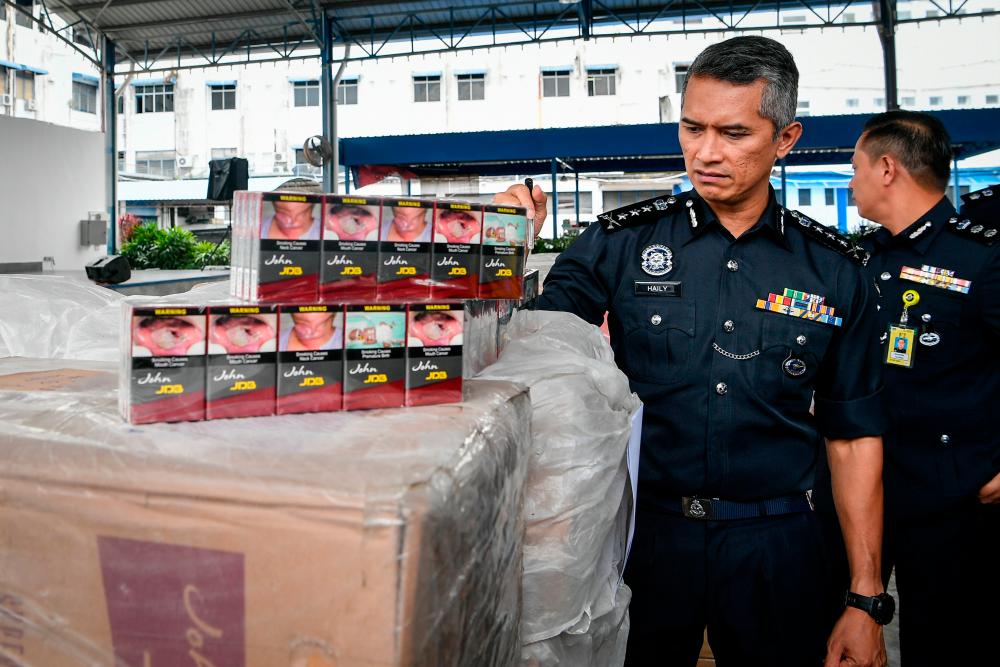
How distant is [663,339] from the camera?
1416 mm

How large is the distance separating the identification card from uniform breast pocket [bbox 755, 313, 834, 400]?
69 centimetres

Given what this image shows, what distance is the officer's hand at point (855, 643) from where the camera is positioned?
133 cm

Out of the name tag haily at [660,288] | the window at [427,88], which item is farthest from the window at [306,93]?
the name tag haily at [660,288]

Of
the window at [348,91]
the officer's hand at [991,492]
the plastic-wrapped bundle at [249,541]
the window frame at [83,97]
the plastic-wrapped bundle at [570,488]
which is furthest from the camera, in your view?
the window at [348,91]

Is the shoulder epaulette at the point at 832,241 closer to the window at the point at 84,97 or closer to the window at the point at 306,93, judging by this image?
the window at the point at 306,93

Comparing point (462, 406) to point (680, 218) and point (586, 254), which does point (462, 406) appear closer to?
point (586, 254)

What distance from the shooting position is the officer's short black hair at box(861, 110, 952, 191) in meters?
2.03

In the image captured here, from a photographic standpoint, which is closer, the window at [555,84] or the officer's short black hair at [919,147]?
the officer's short black hair at [919,147]

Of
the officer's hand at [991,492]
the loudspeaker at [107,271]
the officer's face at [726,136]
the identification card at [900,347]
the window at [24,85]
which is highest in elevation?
the window at [24,85]

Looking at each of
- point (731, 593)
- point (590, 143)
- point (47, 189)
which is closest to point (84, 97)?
point (47, 189)

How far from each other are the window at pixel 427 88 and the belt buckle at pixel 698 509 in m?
25.5

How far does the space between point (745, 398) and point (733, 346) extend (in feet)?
0.29

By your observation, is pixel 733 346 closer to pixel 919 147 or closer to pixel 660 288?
pixel 660 288

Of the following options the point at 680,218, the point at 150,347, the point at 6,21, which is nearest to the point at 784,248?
the point at 680,218
